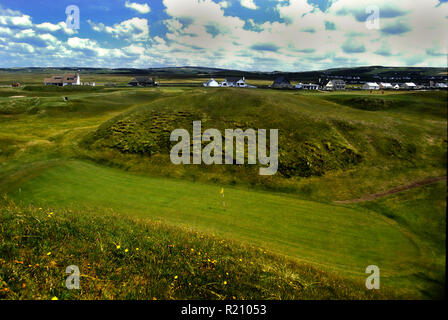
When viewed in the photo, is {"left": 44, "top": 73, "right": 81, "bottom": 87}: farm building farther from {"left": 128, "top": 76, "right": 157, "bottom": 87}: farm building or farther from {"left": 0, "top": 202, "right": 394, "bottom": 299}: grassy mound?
{"left": 0, "top": 202, "right": 394, "bottom": 299}: grassy mound

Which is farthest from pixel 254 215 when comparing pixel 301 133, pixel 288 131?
pixel 288 131

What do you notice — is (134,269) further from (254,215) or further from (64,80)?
(64,80)

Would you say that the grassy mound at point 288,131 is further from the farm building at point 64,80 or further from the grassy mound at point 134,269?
the farm building at point 64,80

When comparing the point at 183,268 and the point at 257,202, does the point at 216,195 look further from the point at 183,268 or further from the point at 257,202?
the point at 183,268

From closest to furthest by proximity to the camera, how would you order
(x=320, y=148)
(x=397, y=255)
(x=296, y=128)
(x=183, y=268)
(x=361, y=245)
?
(x=183, y=268) → (x=397, y=255) → (x=361, y=245) → (x=320, y=148) → (x=296, y=128)

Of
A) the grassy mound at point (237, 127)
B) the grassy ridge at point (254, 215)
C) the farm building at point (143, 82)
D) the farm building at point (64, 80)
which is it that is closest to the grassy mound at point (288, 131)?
the grassy mound at point (237, 127)
